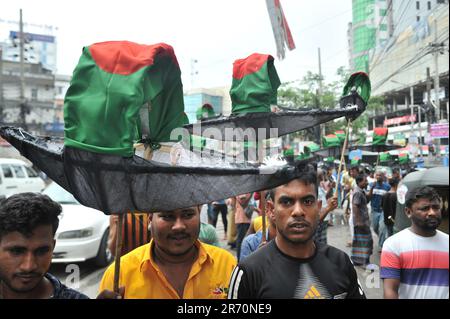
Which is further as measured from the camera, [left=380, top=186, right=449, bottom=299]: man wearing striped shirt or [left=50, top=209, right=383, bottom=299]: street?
[left=50, top=209, right=383, bottom=299]: street

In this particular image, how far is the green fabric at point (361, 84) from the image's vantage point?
3949 millimetres

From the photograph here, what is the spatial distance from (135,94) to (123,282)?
1.13 metres

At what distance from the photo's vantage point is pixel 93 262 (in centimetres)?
689

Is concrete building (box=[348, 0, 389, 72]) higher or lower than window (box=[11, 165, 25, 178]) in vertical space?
higher

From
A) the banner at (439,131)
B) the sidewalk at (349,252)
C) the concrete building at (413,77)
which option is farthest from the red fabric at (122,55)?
the concrete building at (413,77)

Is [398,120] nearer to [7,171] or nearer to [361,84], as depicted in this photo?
[7,171]

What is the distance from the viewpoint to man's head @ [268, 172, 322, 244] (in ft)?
6.72

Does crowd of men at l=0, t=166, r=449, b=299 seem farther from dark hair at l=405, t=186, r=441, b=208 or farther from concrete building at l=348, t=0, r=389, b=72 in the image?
concrete building at l=348, t=0, r=389, b=72

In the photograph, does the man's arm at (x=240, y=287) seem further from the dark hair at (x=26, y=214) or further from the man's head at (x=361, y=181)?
the man's head at (x=361, y=181)

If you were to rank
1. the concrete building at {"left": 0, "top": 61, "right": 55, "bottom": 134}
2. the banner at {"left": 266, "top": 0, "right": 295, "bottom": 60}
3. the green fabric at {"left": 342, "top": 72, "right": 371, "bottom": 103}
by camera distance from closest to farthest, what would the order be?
the green fabric at {"left": 342, "top": 72, "right": 371, "bottom": 103} → the banner at {"left": 266, "top": 0, "right": 295, "bottom": 60} → the concrete building at {"left": 0, "top": 61, "right": 55, "bottom": 134}

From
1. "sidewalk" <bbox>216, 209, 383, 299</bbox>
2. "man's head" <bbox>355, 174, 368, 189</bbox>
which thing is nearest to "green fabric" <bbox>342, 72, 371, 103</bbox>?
"sidewalk" <bbox>216, 209, 383, 299</bbox>

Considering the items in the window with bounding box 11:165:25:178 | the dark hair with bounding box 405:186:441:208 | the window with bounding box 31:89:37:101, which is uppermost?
the window with bounding box 31:89:37:101

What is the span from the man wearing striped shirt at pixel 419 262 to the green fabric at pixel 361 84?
1.24 m

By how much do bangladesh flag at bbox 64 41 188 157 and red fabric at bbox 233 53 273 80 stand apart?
5.21 feet
